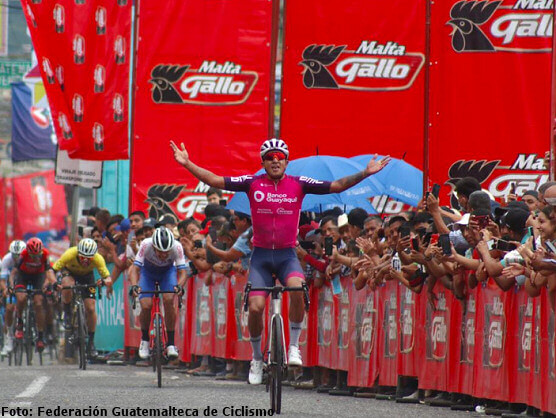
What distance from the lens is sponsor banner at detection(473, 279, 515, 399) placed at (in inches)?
539

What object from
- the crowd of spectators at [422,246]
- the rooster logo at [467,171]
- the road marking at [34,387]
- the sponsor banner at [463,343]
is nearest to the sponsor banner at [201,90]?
the crowd of spectators at [422,246]

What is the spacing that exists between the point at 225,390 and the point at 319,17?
696cm

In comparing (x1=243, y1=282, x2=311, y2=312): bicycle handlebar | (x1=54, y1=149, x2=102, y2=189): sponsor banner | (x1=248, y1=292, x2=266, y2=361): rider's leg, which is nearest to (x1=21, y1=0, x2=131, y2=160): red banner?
(x1=54, y1=149, x2=102, y2=189): sponsor banner

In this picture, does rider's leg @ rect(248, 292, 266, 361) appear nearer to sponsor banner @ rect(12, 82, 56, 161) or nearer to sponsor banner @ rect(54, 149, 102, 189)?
sponsor banner @ rect(54, 149, 102, 189)

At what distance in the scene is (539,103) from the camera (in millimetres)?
19438

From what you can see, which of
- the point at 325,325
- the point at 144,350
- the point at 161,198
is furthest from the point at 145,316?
the point at 161,198

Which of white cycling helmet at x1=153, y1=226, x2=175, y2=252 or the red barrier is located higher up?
white cycling helmet at x1=153, y1=226, x2=175, y2=252

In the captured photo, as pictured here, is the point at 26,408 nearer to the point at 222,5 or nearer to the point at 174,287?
the point at 174,287

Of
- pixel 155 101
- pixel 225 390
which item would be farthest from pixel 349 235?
pixel 155 101

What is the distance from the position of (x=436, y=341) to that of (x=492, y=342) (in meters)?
1.39

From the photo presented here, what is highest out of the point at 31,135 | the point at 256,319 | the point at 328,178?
the point at 31,135

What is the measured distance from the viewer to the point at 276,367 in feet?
44.7

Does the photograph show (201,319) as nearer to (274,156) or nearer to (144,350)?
(144,350)

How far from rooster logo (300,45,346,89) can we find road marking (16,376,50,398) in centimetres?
584
